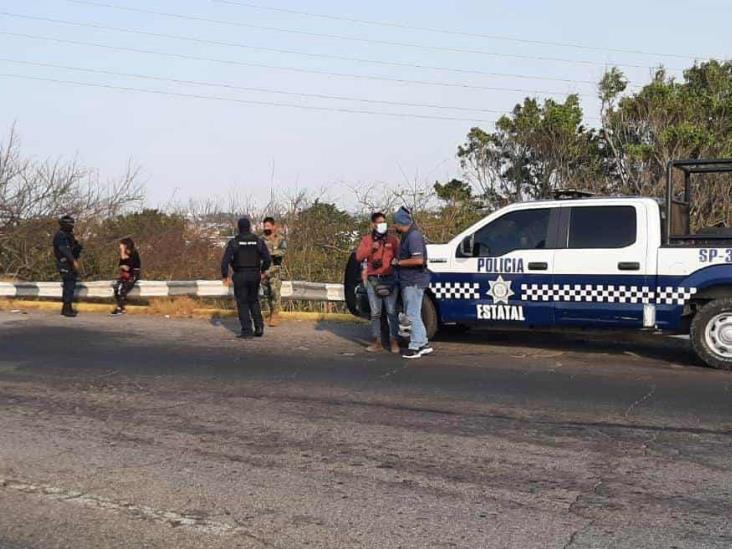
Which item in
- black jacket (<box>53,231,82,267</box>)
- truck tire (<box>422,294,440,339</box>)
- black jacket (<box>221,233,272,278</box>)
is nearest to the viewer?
Result: truck tire (<box>422,294,440,339</box>)

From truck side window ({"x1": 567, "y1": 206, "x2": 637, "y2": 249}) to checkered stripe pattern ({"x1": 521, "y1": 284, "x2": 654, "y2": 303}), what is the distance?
1.58ft

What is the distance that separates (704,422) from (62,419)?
17.3 ft

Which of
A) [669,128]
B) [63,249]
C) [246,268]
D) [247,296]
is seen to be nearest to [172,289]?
[63,249]

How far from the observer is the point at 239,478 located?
17.5 feet

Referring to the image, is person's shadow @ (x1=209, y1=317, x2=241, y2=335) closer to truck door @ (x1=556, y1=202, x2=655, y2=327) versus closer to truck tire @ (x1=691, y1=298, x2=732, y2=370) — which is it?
truck door @ (x1=556, y1=202, x2=655, y2=327)

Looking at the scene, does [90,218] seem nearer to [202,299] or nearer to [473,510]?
[202,299]

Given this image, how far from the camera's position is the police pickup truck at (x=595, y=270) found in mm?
9016

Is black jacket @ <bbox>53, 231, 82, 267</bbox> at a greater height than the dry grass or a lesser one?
greater

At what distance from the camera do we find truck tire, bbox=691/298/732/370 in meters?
8.92

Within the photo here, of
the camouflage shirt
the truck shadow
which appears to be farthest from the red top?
the camouflage shirt

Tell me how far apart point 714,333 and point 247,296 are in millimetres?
6139

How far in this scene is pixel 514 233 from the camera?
10.1 m

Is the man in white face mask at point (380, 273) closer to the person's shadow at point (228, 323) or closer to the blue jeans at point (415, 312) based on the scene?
the blue jeans at point (415, 312)

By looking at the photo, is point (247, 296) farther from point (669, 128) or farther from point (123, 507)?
point (669, 128)
